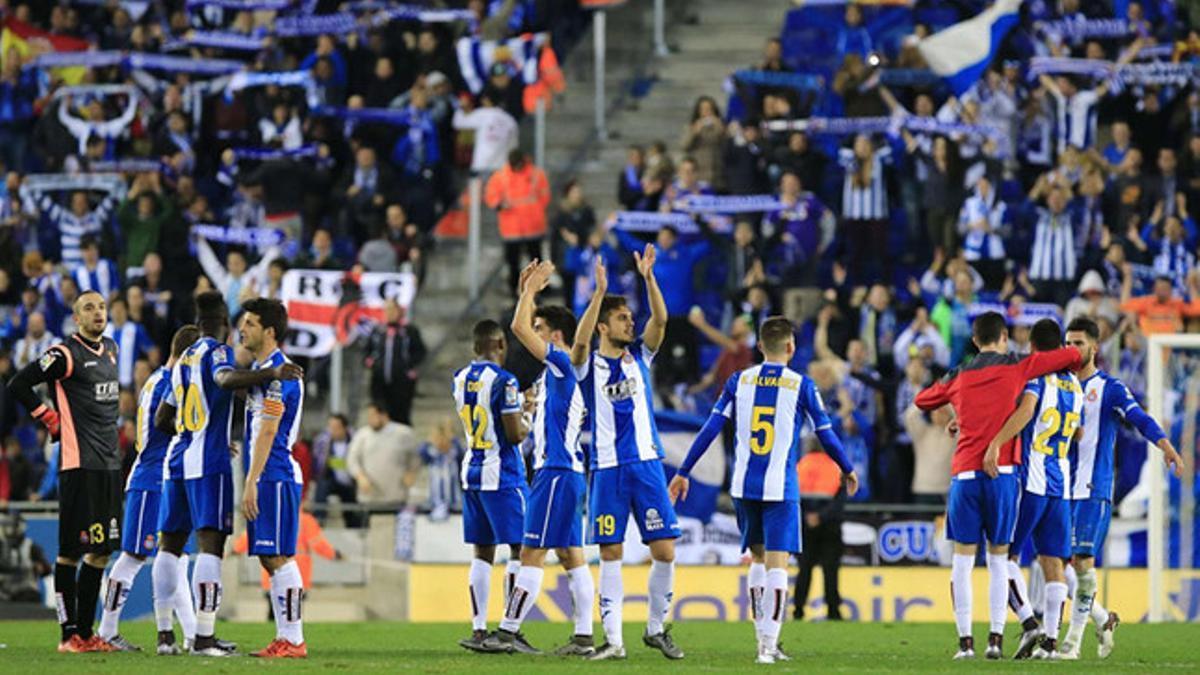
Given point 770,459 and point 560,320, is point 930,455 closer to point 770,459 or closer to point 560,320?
point 560,320

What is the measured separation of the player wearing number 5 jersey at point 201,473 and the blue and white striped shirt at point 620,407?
233 cm

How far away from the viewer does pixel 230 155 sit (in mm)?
31328

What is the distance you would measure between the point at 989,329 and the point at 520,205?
1315cm

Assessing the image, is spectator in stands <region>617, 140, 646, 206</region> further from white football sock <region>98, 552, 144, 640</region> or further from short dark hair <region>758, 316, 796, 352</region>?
white football sock <region>98, 552, 144, 640</region>

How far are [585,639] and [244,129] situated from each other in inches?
655

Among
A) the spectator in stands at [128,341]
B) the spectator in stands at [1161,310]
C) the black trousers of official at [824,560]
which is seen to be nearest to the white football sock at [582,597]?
the black trousers of official at [824,560]

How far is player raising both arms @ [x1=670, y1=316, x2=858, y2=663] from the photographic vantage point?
16219mm

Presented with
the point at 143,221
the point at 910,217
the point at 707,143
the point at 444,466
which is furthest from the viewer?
the point at 143,221

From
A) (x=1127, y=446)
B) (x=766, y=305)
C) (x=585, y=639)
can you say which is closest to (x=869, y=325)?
(x=766, y=305)

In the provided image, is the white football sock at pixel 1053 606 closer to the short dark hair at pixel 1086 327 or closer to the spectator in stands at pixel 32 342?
the short dark hair at pixel 1086 327

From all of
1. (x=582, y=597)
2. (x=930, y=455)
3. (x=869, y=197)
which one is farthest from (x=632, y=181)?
(x=582, y=597)

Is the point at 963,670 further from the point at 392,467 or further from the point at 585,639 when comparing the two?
the point at 392,467

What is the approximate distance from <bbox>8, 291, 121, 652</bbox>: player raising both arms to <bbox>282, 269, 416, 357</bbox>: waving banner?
10.3 meters

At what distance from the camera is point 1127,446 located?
25.4 meters
